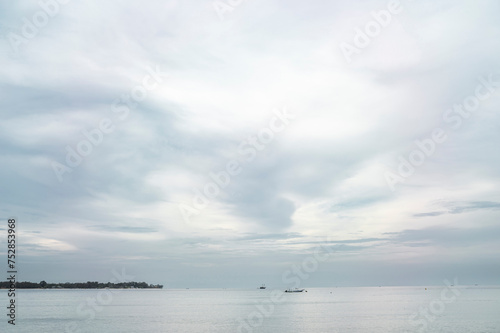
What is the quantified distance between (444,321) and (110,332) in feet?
253

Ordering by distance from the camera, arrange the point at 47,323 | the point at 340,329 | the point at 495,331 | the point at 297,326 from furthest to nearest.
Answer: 1. the point at 47,323
2. the point at 297,326
3. the point at 340,329
4. the point at 495,331

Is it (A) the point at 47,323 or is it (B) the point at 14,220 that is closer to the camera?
(B) the point at 14,220

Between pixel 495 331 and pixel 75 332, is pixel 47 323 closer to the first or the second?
pixel 75 332

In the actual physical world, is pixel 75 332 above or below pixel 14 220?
below

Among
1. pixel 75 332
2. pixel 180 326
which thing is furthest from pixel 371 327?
pixel 75 332

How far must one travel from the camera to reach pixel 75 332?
294 ft

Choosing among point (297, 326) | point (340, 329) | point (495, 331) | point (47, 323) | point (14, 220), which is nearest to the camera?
point (14, 220)

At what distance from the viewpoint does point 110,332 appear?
9006cm

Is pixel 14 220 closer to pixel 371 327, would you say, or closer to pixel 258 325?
pixel 258 325

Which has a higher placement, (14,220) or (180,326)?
(14,220)

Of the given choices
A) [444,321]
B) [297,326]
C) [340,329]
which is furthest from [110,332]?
[444,321]

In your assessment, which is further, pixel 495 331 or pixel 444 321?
pixel 444 321

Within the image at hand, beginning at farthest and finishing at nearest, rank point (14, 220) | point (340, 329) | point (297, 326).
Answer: point (297, 326) → point (340, 329) → point (14, 220)

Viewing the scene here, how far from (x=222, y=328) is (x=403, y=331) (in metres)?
38.0
